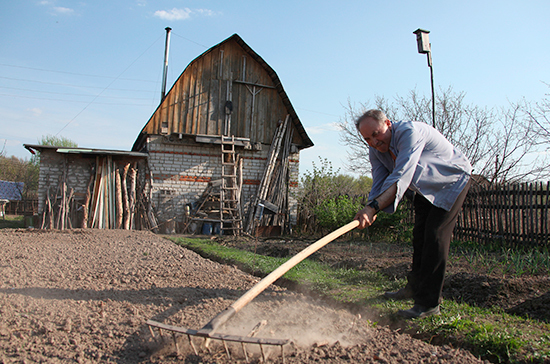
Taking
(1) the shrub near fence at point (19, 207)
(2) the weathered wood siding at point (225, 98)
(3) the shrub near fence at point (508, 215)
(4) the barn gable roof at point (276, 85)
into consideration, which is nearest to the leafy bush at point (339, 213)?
(3) the shrub near fence at point (508, 215)

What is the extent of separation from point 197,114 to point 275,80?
303 centimetres

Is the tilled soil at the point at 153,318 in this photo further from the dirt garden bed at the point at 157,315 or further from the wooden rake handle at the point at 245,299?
the wooden rake handle at the point at 245,299

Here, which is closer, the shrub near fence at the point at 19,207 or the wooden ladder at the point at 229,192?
the wooden ladder at the point at 229,192

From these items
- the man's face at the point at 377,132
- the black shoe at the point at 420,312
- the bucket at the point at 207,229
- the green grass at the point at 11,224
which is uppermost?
the man's face at the point at 377,132

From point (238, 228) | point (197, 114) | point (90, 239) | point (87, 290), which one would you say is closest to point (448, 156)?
point (87, 290)

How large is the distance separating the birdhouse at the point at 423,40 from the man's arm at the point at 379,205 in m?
8.67

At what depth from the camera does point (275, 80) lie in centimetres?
1309

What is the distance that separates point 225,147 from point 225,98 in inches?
68.0

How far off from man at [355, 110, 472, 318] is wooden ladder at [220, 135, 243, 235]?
877 cm

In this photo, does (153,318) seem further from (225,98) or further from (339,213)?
(225,98)

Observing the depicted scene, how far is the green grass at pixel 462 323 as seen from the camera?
227 cm

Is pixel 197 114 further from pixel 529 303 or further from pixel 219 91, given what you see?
pixel 529 303

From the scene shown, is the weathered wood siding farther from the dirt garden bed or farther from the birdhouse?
the dirt garden bed

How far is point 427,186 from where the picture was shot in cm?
291
